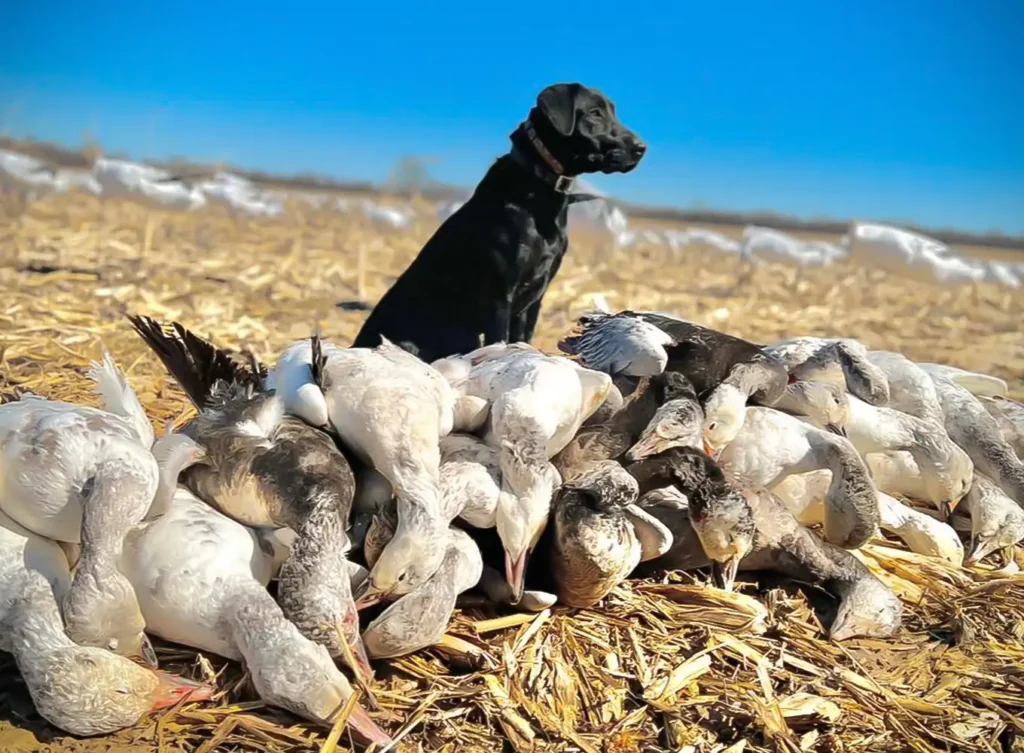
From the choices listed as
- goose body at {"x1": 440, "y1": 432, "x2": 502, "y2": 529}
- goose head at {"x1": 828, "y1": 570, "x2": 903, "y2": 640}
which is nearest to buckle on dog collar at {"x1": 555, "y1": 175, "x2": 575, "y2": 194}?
goose body at {"x1": 440, "y1": 432, "x2": 502, "y2": 529}

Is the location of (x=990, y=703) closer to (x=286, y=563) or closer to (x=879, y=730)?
(x=879, y=730)

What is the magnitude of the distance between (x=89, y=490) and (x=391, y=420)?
0.83m

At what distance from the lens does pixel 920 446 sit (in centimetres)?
396

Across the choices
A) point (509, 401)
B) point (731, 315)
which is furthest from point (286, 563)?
point (731, 315)

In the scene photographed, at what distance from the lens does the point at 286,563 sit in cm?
258

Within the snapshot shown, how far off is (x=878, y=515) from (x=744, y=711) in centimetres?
111

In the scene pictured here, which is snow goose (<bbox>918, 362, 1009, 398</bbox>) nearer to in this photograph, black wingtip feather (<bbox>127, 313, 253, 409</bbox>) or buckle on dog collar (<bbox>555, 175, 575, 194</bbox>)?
buckle on dog collar (<bbox>555, 175, 575, 194</bbox>)

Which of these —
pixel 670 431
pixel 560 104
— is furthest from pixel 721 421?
pixel 560 104

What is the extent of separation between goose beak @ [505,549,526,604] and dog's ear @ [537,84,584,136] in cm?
328

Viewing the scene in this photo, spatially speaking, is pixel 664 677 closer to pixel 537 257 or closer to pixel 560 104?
pixel 537 257

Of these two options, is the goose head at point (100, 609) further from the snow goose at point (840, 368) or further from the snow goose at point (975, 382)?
the snow goose at point (975, 382)

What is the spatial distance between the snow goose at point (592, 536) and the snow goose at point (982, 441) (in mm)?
1973

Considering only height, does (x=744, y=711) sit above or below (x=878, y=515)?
below

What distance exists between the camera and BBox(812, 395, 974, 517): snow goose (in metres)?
3.91
